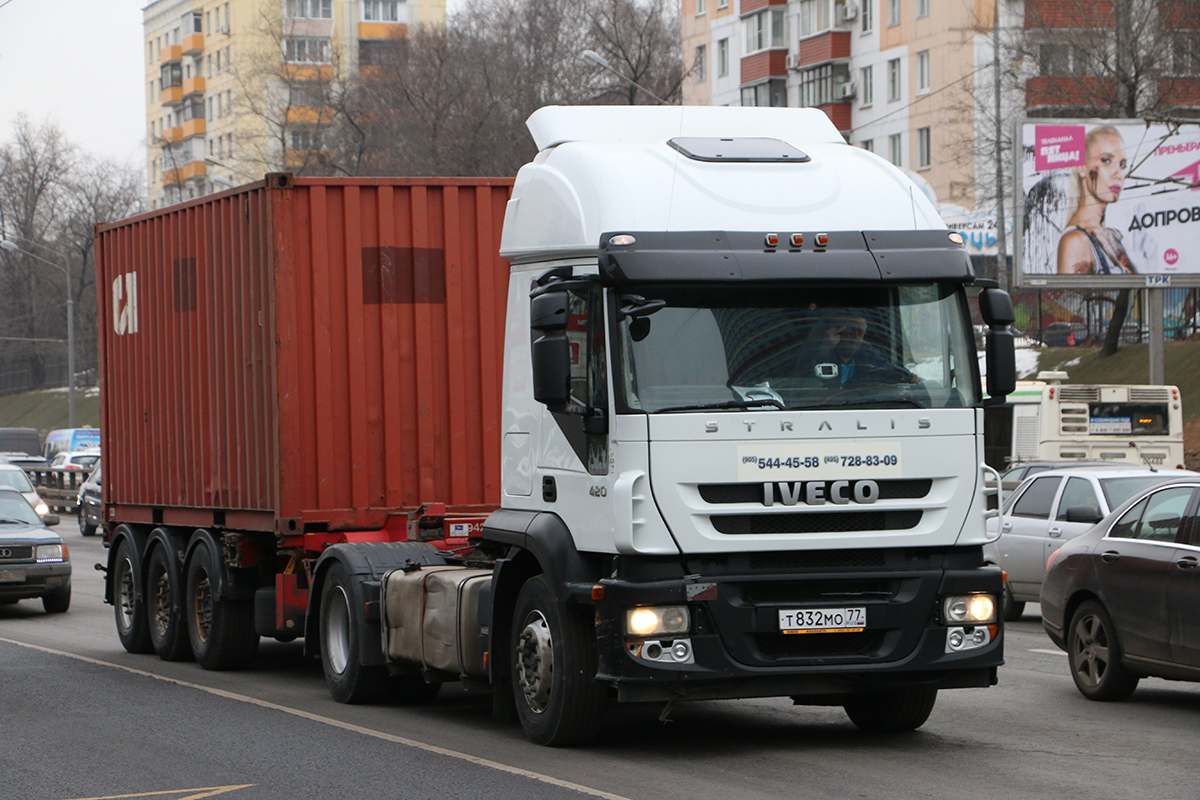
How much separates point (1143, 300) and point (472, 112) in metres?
19.4

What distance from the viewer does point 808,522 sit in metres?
8.71

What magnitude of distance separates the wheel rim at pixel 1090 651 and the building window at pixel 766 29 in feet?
191

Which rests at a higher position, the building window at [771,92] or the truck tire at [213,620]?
the building window at [771,92]

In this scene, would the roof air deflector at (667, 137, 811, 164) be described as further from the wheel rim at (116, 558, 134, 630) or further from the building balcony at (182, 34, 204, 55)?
the building balcony at (182, 34, 204, 55)

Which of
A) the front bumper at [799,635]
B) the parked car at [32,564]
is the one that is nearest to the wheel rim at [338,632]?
the front bumper at [799,635]

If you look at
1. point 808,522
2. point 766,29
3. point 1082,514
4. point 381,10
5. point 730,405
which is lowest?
point 1082,514

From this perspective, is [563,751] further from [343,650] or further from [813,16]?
[813,16]

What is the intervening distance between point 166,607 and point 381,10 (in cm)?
9585

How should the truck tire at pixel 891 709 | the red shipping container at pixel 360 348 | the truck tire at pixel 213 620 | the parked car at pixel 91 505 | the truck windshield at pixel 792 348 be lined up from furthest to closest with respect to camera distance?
1. the parked car at pixel 91 505
2. the truck tire at pixel 213 620
3. the red shipping container at pixel 360 348
4. the truck tire at pixel 891 709
5. the truck windshield at pixel 792 348

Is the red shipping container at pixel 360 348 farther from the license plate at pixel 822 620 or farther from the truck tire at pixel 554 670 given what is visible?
the license plate at pixel 822 620

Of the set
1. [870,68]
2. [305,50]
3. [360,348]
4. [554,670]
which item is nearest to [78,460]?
[305,50]

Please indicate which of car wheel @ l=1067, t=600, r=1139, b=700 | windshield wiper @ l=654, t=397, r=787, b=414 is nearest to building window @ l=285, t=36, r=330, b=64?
car wheel @ l=1067, t=600, r=1139, b=700

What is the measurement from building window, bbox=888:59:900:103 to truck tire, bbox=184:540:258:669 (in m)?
52.7

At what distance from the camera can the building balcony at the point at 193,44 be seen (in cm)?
11162
